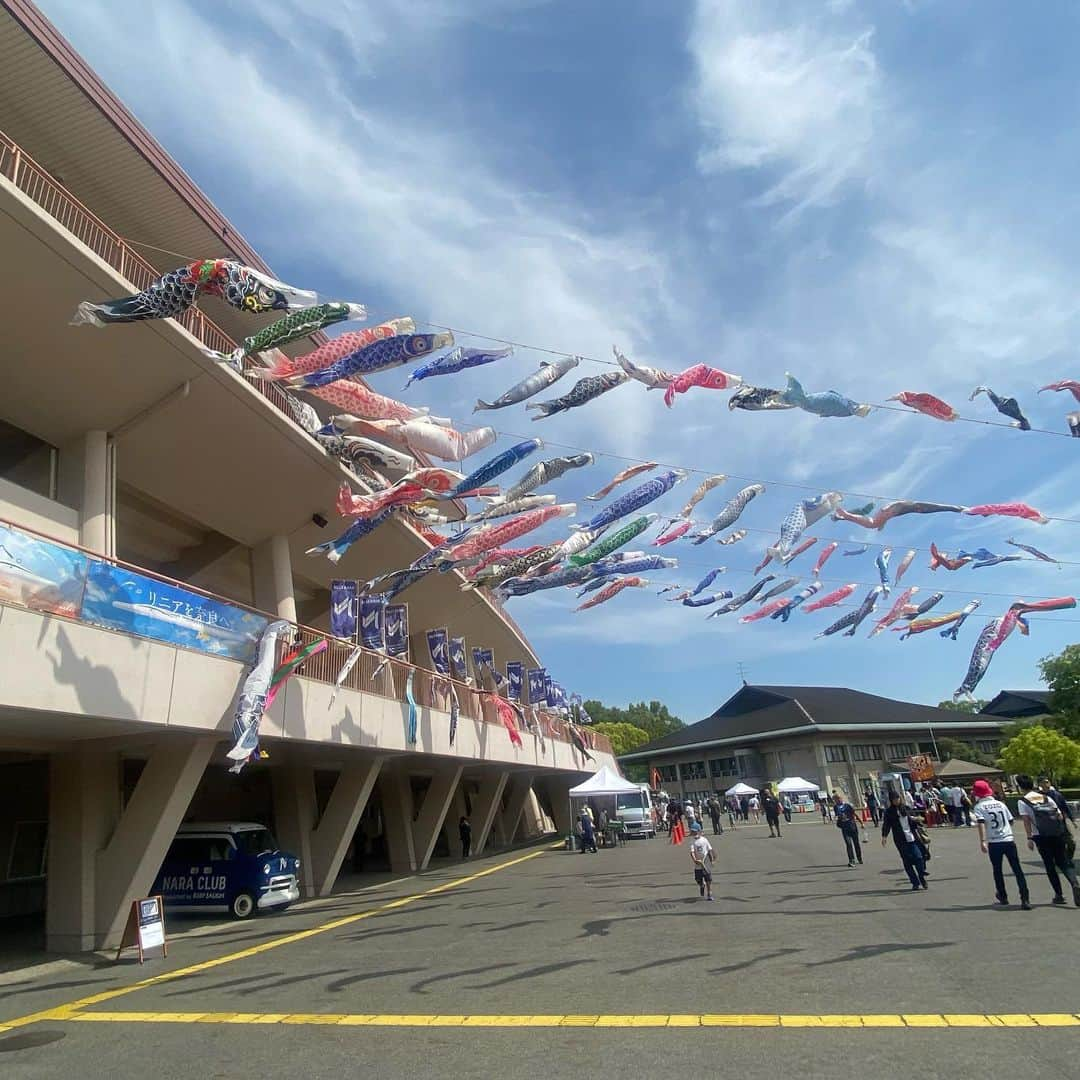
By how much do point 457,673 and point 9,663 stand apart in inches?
644

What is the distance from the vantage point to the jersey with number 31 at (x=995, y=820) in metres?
10.2

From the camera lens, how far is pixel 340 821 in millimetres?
20203

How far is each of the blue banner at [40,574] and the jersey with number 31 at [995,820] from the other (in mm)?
13136

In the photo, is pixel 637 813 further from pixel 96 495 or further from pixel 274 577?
pixel 96 495

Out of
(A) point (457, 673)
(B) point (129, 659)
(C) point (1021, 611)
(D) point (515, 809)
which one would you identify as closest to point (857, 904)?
(C) point (1021, 611)

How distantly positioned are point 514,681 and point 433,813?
688 centimetres

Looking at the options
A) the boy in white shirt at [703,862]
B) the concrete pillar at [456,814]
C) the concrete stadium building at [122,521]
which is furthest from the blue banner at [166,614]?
the concrete pillar at [456,814]

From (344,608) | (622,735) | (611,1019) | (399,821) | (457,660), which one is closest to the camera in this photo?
(611,1019)

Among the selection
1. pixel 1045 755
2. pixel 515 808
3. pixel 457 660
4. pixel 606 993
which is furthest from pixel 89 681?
pixel 1045 755

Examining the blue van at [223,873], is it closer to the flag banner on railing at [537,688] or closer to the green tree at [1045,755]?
the flag banner on railing at [537,688]

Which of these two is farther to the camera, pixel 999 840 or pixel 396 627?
pixel 396 627

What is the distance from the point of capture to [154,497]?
1675 centimetres

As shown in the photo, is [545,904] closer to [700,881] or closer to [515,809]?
[700,881]

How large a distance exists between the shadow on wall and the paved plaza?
11.9 feet
